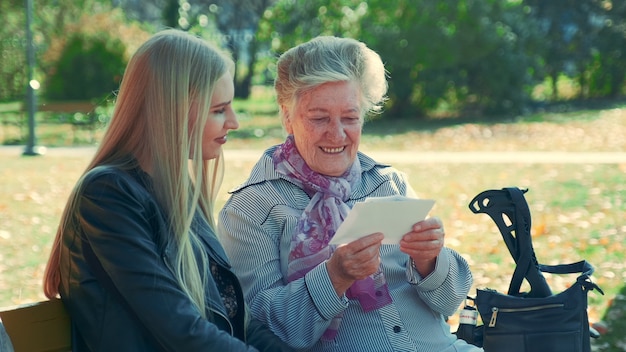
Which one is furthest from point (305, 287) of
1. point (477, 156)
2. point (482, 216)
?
point (477, 156)

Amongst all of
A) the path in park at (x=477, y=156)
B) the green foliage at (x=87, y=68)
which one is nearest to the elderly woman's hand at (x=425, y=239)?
the path in park at (x=477, y=156)

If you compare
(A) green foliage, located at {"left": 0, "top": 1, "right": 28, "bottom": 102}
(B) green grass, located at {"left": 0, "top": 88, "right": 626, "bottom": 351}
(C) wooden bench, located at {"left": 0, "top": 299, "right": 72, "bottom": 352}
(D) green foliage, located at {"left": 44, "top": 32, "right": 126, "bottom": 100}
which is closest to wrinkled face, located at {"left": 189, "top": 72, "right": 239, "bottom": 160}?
(C) wooden bench, located at {"left": 0, "top": 299, "right": 72, "bottom": 352}

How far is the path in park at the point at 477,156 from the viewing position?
1345cm

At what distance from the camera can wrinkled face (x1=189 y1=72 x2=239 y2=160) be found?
2.60 m

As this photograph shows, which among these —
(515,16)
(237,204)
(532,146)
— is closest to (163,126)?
(237,204)

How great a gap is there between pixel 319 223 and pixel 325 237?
0.16ft

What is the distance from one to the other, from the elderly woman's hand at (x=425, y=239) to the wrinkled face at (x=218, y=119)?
0.61 meters

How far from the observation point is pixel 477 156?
1439cm

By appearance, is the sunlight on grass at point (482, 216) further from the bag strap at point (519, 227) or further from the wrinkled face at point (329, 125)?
the wrinkled face at point (329, 125)

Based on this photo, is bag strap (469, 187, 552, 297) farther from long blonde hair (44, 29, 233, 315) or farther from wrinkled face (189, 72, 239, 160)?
long blonde hair (44, 29, 233, 315)

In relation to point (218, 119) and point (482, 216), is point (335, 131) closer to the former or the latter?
point (218, 119)

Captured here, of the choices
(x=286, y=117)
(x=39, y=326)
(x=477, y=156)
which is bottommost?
(x=477, y=156)

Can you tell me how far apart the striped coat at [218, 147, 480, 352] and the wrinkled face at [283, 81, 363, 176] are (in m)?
0.12

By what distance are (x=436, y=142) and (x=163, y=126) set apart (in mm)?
14547
